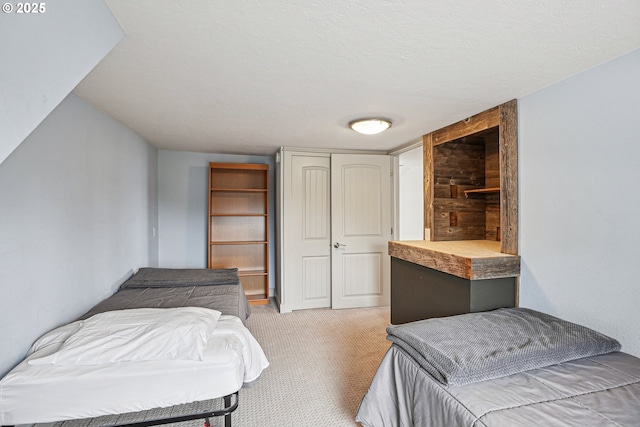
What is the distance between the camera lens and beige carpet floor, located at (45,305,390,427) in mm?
1913

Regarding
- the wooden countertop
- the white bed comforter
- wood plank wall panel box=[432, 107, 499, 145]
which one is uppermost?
wood plank wall panel box=[432, 107, 499, 145]

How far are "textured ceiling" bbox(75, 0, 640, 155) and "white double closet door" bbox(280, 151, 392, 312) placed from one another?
1442mm

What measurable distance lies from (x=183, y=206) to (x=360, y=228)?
2576 millimetres

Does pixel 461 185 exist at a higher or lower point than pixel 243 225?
higher

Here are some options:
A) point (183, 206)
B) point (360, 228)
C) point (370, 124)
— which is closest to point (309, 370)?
point (360, 228)

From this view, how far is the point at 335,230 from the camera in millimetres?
4023

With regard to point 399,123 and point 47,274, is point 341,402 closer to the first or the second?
point 47,274

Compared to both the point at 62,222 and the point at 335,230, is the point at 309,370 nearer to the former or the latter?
the point at 335,230

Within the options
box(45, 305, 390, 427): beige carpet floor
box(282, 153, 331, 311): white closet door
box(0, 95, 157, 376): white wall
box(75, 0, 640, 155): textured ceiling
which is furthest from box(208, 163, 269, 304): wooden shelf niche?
box(75, 0, 640, 155): textured ceiling

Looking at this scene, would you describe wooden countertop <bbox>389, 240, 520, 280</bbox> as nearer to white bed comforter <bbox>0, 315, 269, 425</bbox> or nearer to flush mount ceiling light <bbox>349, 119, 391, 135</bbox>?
flush mount ceiling light <bbox>349, 119, 391, 135</bbox>

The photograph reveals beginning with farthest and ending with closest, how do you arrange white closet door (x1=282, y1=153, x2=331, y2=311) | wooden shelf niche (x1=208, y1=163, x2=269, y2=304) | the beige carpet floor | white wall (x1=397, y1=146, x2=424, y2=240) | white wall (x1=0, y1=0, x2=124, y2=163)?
white wall (x1=397, y1=146, x2=424, y2=240) → wooden shelf niche (x1=208, y1=163, x2=269, y2=304) → white closet door (x1=282, y1=153, x2=331, y2=311) → the beige carpet floor → white wall (x1=0, y1=0, x2=124, y2=163)

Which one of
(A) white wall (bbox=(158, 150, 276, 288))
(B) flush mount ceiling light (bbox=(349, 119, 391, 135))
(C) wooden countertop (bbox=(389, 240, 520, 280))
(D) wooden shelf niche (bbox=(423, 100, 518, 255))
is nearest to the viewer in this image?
(C) wooden countertop (bbox=(389, 240, 520, 280))

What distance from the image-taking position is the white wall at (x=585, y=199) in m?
1.54

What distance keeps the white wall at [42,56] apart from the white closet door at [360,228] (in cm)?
307
